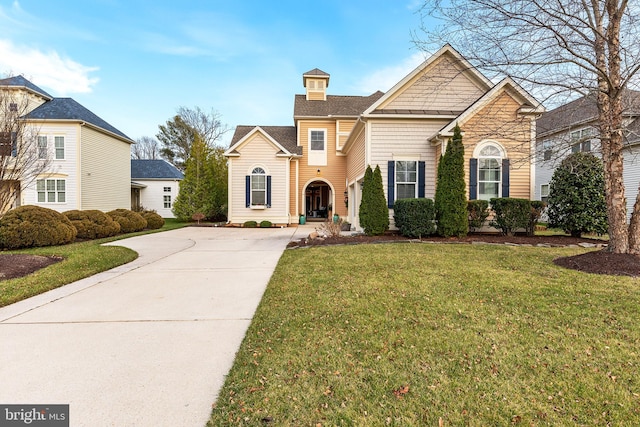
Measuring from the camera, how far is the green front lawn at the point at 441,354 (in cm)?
201

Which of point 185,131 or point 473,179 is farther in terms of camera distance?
point 185,131

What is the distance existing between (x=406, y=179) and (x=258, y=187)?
8961 millimetres

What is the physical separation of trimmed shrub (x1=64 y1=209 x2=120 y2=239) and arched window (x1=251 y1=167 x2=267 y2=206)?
6.73 m

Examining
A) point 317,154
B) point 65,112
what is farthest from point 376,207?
point 65,112

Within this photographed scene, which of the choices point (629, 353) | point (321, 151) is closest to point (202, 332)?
point (629, 353)

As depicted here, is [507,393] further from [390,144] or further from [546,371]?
[390,144]

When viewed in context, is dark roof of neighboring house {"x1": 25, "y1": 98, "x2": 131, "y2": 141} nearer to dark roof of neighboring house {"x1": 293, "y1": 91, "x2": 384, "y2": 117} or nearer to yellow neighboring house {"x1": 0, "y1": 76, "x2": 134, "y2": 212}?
Result: yellow neighboring house {"x1": 0, "y1": 76, "x2": 134, "y2": 212}

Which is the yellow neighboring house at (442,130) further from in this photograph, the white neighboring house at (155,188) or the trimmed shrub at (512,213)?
the white neighboring house at (155,188)

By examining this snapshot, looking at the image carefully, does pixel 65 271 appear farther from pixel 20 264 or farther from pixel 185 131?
pixel 185 131

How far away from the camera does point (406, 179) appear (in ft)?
36.7

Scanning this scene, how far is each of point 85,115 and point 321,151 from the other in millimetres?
14739

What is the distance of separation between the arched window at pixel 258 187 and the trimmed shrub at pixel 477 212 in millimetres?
10765

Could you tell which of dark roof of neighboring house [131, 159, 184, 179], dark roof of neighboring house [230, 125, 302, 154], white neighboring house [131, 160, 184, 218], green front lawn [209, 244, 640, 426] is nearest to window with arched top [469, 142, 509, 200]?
green front lawn [209, 244, 640, 426]

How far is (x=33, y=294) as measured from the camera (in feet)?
15.6
